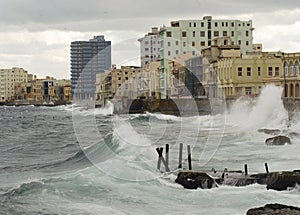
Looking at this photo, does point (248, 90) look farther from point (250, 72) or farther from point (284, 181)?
point (284, 181)

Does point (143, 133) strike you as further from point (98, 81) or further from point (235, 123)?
point (98, 81)

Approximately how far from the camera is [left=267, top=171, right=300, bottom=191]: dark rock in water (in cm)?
2175

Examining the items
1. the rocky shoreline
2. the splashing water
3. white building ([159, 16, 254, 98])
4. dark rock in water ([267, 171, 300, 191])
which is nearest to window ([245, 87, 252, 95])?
the splashing water

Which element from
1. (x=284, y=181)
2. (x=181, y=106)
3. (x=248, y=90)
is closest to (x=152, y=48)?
(x=181, y=106)

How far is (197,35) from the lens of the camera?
108m

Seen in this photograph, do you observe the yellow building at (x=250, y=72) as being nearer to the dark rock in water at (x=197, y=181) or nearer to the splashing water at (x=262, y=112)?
the splashing water at (x=262, y=112)

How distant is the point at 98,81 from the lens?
16425 centimetres

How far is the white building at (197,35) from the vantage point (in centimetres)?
10703

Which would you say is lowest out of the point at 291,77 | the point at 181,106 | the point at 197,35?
the point at 181,106

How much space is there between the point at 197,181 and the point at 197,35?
86.1m

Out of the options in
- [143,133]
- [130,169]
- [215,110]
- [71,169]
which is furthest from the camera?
[215,110]

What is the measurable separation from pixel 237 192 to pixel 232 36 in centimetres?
8948

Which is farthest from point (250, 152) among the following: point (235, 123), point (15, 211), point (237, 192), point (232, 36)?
point (232, 36)

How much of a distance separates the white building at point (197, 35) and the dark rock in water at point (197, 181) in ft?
269
